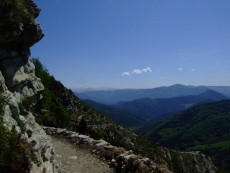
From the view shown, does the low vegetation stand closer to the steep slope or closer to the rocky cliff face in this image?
the rocky cliff face

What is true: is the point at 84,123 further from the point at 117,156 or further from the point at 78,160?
the point at 117,156

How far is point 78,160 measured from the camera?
22.5 meters

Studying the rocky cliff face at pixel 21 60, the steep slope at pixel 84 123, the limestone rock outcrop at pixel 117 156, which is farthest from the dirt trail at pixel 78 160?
the steep slope at pixel 84 123

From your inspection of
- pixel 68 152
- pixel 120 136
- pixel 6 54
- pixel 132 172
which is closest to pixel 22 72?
pixel 6 54

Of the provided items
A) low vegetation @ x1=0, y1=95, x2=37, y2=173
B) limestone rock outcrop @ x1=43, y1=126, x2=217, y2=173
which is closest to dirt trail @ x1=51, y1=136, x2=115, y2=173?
limestone rock outcrop @ x1=43, y1=126, x2=217, y2=173

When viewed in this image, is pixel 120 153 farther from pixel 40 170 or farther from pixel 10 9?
pixel 10 9

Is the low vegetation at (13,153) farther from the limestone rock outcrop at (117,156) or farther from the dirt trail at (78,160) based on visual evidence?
the dirt trail at (78,160)

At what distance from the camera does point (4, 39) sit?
66.3 ft

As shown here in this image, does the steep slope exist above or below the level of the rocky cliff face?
below

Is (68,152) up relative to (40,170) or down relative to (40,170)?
down

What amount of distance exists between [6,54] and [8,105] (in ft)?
24.9

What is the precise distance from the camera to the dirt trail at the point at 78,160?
20.0 meters

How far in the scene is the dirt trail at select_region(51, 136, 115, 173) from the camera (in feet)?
65.7

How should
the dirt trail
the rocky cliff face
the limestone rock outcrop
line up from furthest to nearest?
the dirt trail → the limestone rock outcrop → the rocky cliff face
